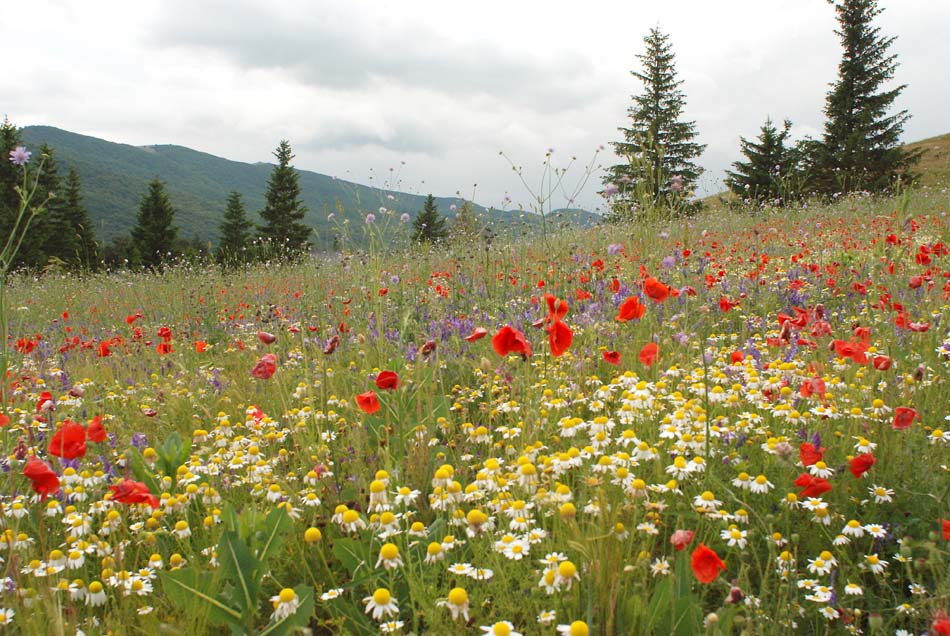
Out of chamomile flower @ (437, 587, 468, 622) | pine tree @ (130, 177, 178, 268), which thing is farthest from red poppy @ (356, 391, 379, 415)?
pine tree @ (130, 177, 178, 268)

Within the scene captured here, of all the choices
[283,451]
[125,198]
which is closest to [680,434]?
[283,451]

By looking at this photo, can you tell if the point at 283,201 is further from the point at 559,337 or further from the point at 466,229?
the point at 559,337

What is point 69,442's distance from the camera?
178cm

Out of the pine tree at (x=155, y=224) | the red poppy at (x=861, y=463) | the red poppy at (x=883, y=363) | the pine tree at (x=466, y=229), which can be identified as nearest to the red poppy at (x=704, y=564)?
the red poppy at (x=861, y=463)

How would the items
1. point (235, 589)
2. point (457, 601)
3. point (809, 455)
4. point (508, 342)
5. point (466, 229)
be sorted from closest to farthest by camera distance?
point (457, 601)
point (235, 589)
point (809, 455)
point (508, 342)
point (466, 229)

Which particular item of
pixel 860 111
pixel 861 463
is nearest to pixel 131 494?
pixel 861 463

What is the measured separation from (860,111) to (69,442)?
119 ft

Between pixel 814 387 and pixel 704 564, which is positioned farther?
pixel 814 387

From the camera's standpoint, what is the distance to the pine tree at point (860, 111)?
2784 centimetres

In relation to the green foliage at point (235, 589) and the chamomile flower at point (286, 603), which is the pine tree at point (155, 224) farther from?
the chamomile flower at point (286, 603)

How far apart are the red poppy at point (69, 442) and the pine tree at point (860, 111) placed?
3238cm

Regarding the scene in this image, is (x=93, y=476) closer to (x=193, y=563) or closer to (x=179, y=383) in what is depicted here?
(x=193, y=563)

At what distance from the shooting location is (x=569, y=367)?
326 centimetres

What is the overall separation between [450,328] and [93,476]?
2.55 meters
